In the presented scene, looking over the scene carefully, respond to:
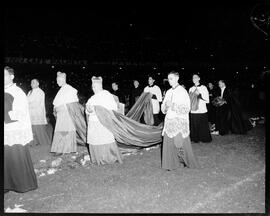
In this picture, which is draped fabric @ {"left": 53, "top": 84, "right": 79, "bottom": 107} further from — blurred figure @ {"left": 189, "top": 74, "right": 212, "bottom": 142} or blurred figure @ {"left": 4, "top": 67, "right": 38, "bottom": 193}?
blurred figure @ {"left": 189, "top": 74, "right": 212, "bottom": 142}

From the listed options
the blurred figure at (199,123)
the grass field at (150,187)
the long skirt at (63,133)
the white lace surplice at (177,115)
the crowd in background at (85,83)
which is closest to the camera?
the grass field at (150,187)

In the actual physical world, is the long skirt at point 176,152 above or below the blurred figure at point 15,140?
below

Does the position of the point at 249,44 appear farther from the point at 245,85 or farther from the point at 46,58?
the point at 46,58

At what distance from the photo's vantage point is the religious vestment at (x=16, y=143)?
4.68 metres

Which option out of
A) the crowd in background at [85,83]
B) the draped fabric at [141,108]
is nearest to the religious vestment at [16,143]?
the draped fabric at [141,108]

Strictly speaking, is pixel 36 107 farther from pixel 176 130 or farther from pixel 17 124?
pixel 176 130

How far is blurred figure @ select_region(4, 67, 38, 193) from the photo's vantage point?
4672 mm

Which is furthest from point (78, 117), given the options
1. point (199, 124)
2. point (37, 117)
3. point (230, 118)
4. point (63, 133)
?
point (230, 118)

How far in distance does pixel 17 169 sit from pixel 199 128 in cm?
566

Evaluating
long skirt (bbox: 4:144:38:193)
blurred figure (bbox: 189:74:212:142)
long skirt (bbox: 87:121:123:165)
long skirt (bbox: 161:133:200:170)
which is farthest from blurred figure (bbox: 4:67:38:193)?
blurred figure (bbox: 189:74:212:142)

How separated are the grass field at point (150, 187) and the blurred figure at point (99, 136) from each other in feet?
0.75

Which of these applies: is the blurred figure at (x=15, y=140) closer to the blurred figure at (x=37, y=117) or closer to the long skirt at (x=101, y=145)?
the long skirt at (x=101, y=145)

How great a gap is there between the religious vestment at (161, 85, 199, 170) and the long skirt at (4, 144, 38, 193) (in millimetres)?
2607

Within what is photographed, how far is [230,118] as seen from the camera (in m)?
10.1
